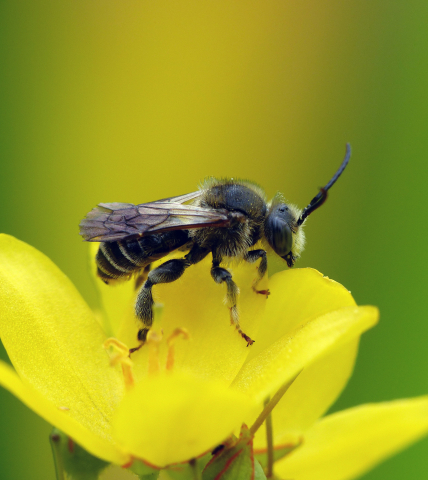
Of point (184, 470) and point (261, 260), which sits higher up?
point (261, 260)

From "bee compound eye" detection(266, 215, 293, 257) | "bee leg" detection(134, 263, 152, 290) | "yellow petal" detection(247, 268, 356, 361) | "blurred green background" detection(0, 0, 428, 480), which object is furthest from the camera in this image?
"blurred green background" detection(0, 0, 428, 480)

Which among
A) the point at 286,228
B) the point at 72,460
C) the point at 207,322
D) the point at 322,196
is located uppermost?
the point at 322,196

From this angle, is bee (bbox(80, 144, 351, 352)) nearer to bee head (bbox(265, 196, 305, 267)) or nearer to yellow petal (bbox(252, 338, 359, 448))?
bee head (bbox(265, 196, 305, 267))

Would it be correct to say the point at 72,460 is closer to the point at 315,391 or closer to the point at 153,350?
the point at 153,350

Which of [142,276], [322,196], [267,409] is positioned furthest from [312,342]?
[142,276]

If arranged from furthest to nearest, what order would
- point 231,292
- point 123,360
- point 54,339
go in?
1. point 231,292
2. point 54,339
3. point 123,360

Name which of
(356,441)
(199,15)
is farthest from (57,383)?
(199,15)

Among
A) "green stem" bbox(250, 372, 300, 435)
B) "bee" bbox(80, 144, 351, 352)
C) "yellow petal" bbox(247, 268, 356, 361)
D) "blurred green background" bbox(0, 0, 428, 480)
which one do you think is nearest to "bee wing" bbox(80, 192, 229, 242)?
"bee" bbox(80, 144, 351, 352)

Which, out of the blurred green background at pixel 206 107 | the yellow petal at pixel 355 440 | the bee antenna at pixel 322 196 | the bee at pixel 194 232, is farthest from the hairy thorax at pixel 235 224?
the blurred green background at pixel 206 107
